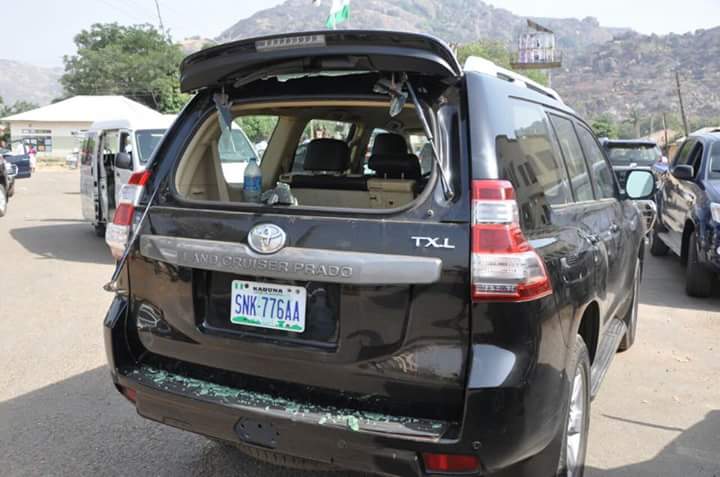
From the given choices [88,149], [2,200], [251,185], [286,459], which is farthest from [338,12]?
[286,459]

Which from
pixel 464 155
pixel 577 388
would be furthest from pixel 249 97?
pixel 577 388

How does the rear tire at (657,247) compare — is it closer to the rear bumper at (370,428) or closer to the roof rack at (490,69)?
the roof rack at (490,69)

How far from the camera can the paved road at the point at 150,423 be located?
11.4 feet

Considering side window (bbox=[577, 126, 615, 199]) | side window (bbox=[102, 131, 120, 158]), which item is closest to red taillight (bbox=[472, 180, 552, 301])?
side window (bbox=[577, 126, 615, 199])

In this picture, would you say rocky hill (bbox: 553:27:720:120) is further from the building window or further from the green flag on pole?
the green flag on pole

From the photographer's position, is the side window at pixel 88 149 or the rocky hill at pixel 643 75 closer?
the side window at pixel 88 149

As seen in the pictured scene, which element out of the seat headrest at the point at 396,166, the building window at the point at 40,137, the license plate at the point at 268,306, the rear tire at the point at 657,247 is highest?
the building window at the point at 40,137

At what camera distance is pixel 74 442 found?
3.68 m

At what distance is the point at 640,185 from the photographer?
468cm

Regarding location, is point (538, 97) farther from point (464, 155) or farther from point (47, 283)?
point (47, 283)

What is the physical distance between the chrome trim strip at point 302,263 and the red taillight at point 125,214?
273 millimetres

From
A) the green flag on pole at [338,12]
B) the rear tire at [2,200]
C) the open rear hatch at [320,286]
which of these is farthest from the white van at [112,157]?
the open rear hatch at [320,286]

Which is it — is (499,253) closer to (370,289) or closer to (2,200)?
(370,289)

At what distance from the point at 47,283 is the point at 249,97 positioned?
6.00m
